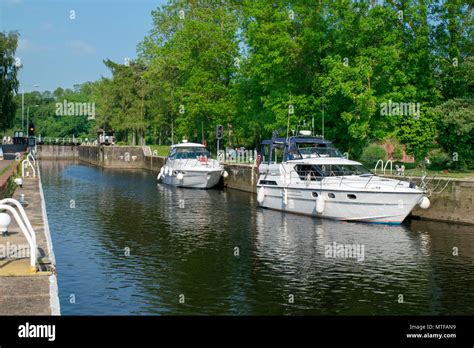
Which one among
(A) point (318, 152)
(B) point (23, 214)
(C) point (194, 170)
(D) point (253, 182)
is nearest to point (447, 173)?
(A) point (318, 152)

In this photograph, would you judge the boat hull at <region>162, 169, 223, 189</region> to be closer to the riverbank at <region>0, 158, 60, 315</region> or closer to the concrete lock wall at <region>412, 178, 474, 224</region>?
the concrete lock wall at <region>412, 178, 474, 224</region>

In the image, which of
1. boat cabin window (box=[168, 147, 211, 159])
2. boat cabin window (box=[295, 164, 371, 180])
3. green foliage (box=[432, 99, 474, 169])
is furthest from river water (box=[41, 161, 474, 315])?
boat cabin window (box=[168, 147, 211, 159])

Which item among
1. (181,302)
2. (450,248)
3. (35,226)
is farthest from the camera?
(450,248)

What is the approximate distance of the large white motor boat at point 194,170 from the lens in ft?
167

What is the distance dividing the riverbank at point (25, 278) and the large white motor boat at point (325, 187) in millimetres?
15578

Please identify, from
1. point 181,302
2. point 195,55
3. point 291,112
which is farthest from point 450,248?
point 195,55

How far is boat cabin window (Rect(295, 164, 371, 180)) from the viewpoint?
32.6 metres

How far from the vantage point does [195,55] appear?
68.4m

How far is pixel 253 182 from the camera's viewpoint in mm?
47156

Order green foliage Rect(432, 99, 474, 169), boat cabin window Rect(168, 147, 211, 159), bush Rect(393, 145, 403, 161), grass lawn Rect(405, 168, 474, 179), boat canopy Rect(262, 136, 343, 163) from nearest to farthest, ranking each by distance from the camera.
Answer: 1. grass lawn Rect(405, 168, 474, 179)
2. boat canopy Rect(262, 136, 343, 163)
3. green foliage Rect(432, 99, 474, 169)
4. bush Rect(393, 145, 403, 161)
5. boat cabin window Rect(168, 147, 211, 159)

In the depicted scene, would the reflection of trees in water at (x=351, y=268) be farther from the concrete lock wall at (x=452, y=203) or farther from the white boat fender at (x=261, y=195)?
the white boat fender at (x=261, y=195)

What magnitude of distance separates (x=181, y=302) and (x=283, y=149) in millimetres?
22487
